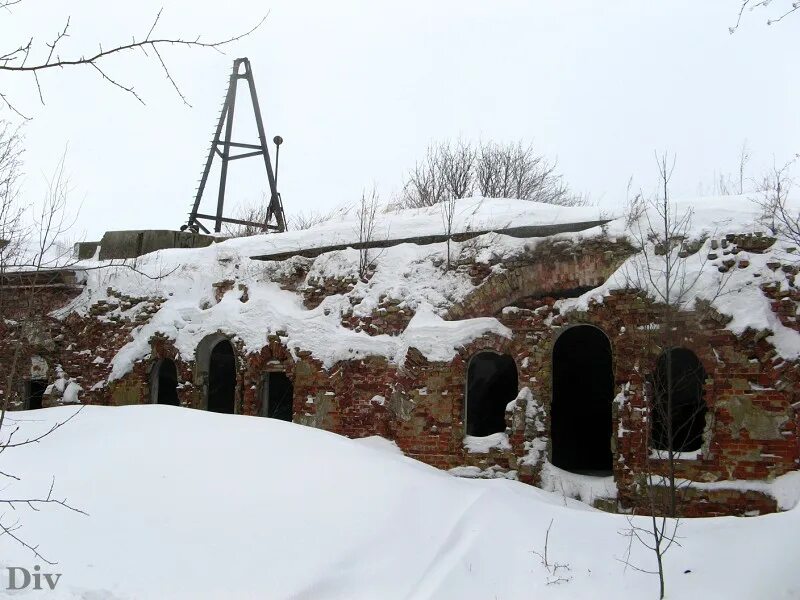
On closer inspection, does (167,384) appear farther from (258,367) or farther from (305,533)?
(305,533)

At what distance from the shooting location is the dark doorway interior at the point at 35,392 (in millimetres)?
12219

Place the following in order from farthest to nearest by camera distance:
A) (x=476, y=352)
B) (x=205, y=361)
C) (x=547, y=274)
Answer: (x=205, y=361) < (x=476, y=352) < (x=547, y=274)

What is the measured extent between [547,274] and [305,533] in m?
4.66

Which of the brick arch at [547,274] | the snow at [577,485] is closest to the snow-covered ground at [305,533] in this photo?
the snow at [577,485]

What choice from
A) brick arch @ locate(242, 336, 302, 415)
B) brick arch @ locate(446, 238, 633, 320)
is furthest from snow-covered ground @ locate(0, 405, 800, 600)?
brick arch @ locate(242, 336, 302, 415)

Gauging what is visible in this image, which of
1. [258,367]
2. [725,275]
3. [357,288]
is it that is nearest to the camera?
[725,275]

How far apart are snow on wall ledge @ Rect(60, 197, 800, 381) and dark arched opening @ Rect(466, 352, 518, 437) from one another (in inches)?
40.1

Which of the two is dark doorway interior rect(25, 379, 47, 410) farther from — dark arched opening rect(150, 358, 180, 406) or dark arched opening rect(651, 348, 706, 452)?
dark arched opening rect(651, 348, 706, 452)

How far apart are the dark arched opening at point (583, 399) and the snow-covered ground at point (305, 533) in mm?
4452

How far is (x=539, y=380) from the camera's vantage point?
834 centimetres

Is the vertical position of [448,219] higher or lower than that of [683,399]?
higher

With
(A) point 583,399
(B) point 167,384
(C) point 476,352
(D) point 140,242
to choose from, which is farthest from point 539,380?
(D) point 140,242

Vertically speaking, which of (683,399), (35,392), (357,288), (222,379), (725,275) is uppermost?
(725,275)

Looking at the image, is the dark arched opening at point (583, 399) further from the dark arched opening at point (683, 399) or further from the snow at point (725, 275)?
the snow at point (725, 275)
